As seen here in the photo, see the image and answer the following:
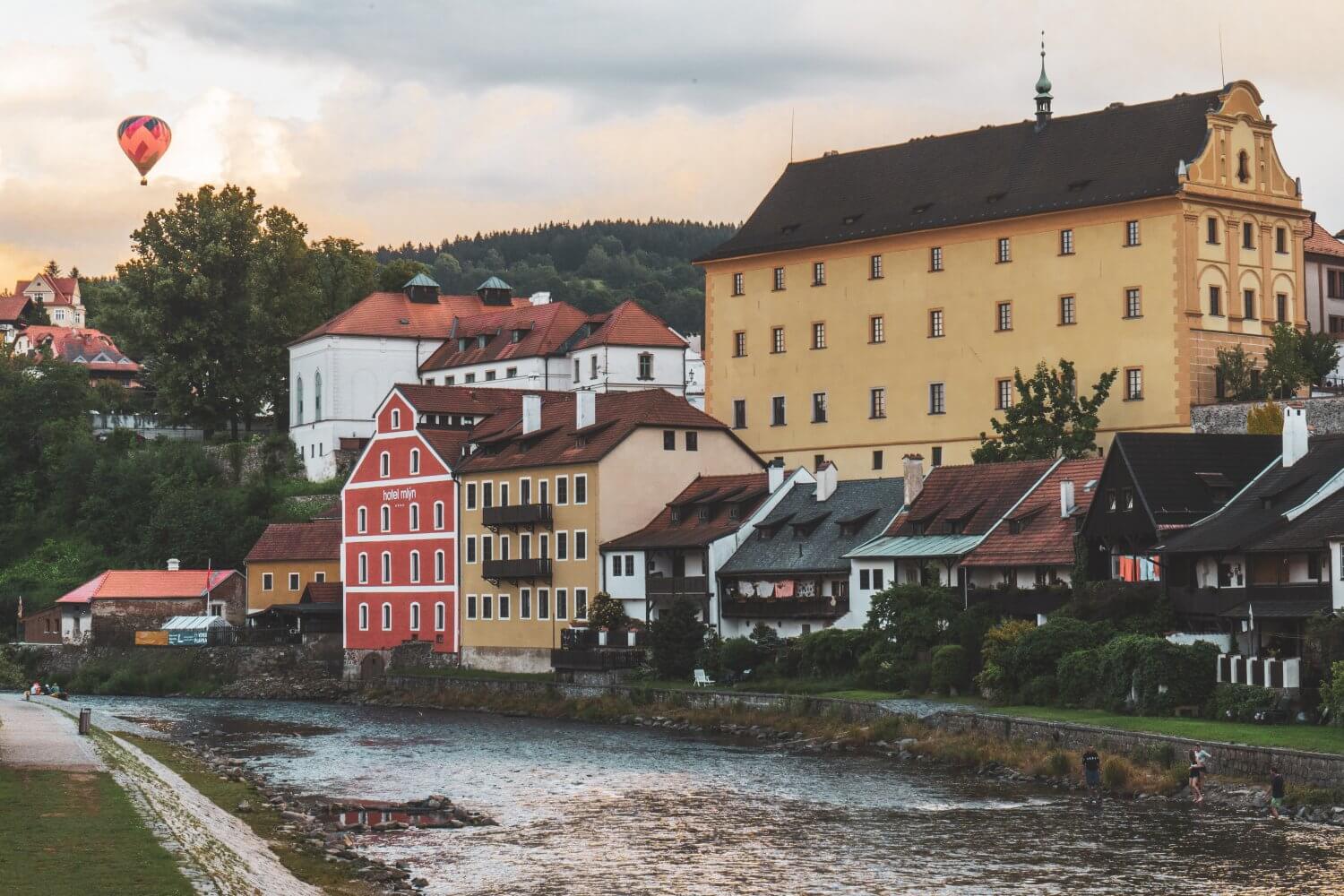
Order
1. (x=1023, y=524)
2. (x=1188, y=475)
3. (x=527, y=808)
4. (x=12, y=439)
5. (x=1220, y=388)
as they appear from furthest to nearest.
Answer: (x=12, y=439) < (x=1220, y=388) < (x=1023, y=524) < (x=1188, y=475) < (x=527, y=808)

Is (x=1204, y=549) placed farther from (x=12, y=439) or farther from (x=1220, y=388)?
(x=12, y=439)

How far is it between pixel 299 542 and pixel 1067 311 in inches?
1781

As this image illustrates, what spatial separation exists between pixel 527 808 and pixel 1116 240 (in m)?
43.1

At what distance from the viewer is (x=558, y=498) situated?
87.4 m

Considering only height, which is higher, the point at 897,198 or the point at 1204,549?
the point at 897,198

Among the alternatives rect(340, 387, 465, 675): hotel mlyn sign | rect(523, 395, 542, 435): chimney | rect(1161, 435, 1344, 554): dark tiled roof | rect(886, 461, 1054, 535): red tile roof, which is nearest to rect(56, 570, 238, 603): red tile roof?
rect(340, 387, 465, 675): hotel mlyn sign

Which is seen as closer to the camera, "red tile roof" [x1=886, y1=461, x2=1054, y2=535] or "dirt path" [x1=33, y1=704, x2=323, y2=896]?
"dirt path" [x1=33, y1=704, x2=323, y2=896]

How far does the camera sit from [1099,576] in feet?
207

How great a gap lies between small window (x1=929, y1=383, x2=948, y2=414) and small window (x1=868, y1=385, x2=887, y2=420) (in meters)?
2.54

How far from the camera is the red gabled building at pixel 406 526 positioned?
3693 inches

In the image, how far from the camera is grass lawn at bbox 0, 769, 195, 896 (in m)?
28.2

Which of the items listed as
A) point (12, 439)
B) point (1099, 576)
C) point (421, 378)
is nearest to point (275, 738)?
point (1099, 576)

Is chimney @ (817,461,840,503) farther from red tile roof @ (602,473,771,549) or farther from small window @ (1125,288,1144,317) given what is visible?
small window @ (1125,288,1144,317)

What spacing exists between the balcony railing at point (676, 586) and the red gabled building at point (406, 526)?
13453 millimetres
